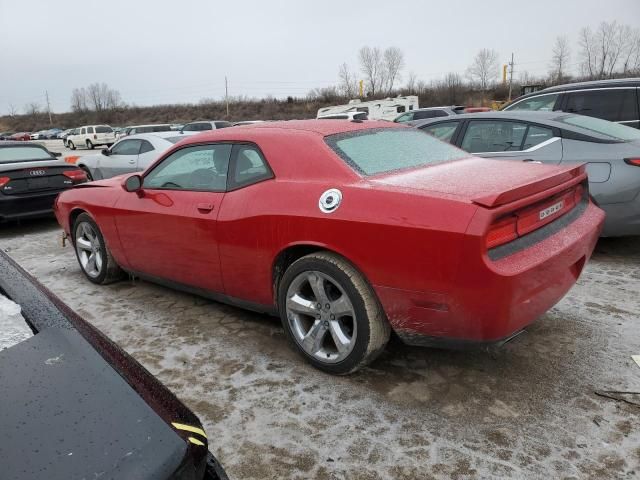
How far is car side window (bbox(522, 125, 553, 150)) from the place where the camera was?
5.07 meters

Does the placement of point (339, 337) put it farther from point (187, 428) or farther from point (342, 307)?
point (187, 428)

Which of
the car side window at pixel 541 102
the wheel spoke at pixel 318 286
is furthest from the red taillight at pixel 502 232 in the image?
the car side window at pixel 541 102

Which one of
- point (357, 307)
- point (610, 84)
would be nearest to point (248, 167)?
point (357, 307)

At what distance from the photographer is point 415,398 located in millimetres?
2697

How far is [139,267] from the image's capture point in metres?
4.22

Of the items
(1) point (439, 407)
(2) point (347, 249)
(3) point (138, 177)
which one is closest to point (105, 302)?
(3) point (138, 177)

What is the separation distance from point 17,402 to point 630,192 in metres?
4.84

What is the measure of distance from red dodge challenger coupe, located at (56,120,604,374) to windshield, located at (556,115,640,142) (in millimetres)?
2139

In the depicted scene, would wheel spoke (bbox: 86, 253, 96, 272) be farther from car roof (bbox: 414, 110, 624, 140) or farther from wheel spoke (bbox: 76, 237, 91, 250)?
car roof (bbox: 414, 110, 624, 140)

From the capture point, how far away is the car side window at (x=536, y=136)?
507 centimetres

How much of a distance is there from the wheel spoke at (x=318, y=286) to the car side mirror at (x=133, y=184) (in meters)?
1.85

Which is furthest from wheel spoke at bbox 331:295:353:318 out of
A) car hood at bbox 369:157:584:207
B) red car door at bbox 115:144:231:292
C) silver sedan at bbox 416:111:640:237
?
silver sedan at bbox 416:111:640:237

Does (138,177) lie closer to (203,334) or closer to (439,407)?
(203,334)

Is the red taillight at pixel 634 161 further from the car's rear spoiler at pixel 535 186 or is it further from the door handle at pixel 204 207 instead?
the door handle at pixel 204 207
